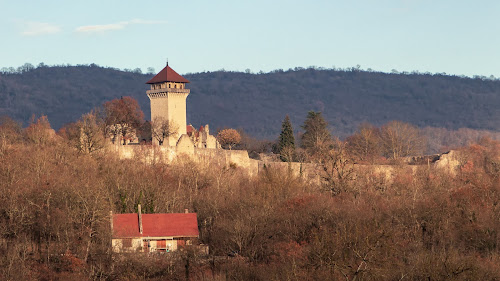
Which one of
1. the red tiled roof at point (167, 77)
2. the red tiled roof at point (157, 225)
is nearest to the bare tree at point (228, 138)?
the red tiled roof at point (167, 77)

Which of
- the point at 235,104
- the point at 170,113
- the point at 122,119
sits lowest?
the point at 122,119

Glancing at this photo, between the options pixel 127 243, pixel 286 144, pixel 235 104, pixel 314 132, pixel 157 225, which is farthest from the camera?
pixel 235 104

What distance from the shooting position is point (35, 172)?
44.7 metres

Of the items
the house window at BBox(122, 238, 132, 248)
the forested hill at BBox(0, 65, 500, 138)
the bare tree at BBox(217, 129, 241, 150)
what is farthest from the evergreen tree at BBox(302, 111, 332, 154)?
the forested hill at BBox(0, 65, 500, 138)

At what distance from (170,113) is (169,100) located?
119 cm

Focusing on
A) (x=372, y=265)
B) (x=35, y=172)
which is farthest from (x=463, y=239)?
(x=35, y=172)

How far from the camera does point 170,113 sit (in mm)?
62219

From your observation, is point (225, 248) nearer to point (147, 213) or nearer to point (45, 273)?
point (147, 213)

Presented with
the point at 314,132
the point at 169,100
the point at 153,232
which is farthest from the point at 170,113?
the point at 153,232

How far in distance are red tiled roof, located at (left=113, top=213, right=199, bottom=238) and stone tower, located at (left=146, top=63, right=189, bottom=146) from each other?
73.6ft

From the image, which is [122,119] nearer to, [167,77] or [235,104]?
[167,77]

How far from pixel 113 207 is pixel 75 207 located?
2.44m

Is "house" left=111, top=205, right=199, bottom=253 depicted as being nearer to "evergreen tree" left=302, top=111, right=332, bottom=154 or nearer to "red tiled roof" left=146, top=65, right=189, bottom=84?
"red tiled roof" left=146, top=65, right=189, bottom=84

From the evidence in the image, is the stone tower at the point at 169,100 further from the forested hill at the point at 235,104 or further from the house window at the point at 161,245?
the forested hill at the point at 235,104
